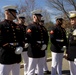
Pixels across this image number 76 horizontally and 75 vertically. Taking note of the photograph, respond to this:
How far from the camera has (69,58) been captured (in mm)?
5543

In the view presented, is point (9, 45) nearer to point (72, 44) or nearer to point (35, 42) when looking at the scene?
point (35, 42)

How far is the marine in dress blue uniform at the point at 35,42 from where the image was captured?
5.93 meters

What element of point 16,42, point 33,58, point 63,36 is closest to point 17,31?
point 16,42

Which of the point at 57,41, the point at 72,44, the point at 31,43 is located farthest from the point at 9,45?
the point at 57,41

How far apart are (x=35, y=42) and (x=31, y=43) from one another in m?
0.11

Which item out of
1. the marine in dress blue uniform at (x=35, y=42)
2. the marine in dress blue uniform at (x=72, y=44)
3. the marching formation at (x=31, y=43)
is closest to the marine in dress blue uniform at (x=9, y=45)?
the marching formation at (x=31, y=43)

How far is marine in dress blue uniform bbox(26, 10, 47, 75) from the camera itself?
19.4 feet

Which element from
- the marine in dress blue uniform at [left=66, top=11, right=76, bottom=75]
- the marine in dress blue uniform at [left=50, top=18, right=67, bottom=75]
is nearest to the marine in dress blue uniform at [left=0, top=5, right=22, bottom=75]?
the marine in dress blue uniform at [left=66, top=11, right=76, bottom=75]

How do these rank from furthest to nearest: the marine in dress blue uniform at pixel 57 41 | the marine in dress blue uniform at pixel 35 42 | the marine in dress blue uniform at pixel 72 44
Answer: the marine in dress blue uniform at pixel 57 41
the marine in dress blue uniform at pixel 35 42
the marine in dress blue uniform at pixel 72 44

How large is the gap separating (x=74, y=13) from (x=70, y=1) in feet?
86.7

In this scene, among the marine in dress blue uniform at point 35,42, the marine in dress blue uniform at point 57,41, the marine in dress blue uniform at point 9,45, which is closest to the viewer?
the marine in dress blue uniform at point 9,45

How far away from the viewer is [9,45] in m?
4.65

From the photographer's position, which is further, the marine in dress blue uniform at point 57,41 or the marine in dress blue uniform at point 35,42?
the marine in dress blue uniform at point 57,41

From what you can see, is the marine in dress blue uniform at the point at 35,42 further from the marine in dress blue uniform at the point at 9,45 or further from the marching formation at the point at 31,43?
the marine in dress blue uniform at the point at 9,45
